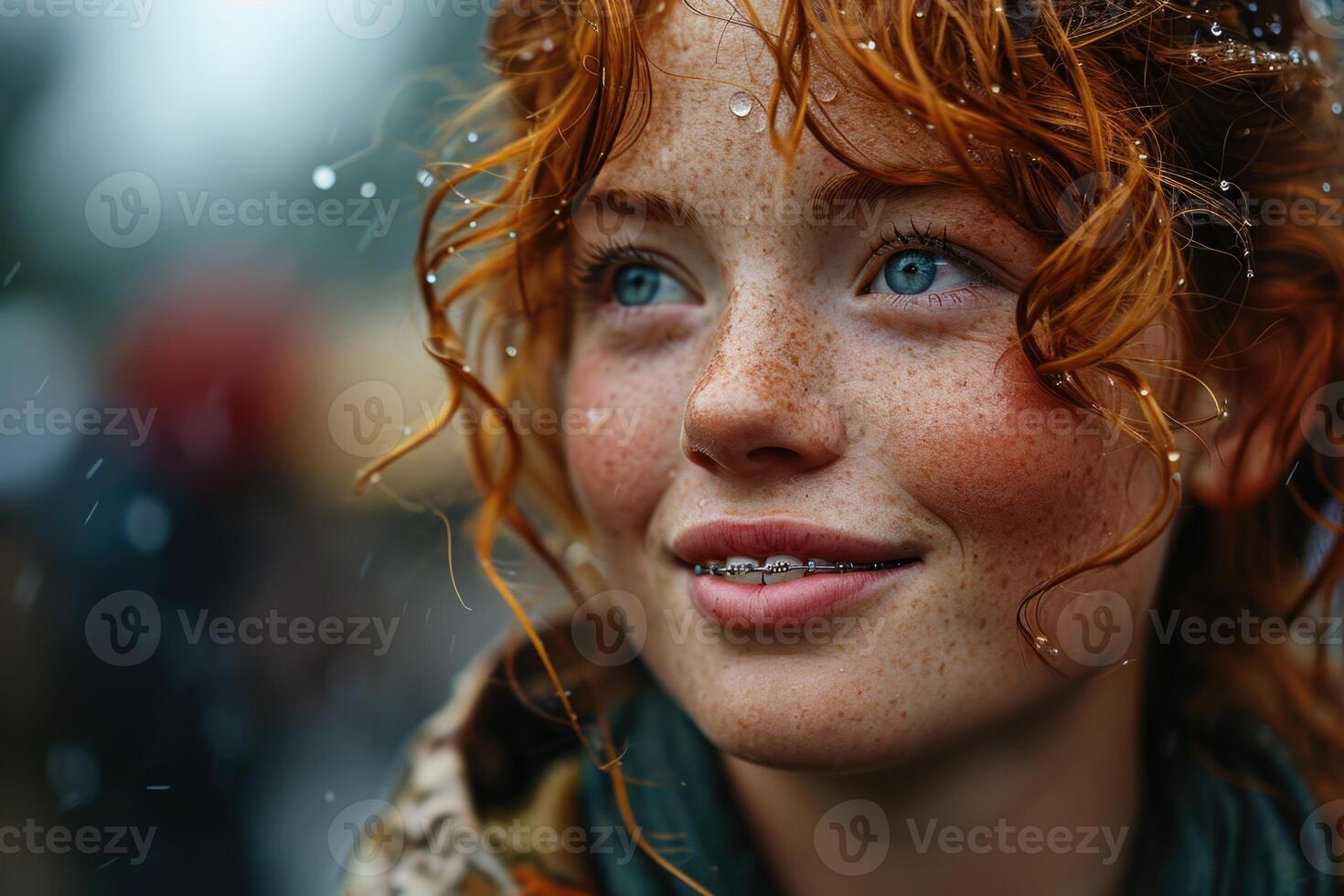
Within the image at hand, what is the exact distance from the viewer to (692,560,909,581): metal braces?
2.82 ft

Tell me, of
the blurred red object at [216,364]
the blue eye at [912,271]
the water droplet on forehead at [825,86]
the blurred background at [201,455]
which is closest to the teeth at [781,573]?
the blue eye at [912,271]

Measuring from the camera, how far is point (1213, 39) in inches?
35.3

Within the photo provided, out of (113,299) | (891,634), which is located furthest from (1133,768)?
(113,299)

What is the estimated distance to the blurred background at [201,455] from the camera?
192 centimetres

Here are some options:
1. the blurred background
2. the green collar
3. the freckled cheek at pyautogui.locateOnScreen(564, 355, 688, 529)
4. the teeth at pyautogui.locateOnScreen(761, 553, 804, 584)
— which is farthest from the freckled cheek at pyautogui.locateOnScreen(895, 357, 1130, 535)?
the blurred background

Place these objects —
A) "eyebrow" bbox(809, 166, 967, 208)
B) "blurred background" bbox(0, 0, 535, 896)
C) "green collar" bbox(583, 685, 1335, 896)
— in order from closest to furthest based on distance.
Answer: "eyebrow" bbox(809, 166, 967, 208) < "green collar" bbox(583, 685, 1335, 896) < "blurred background" bbox(0, 0, 535, 896)

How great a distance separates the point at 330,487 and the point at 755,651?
156cm

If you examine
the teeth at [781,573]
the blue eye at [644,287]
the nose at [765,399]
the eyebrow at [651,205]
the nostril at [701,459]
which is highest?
the eyebrow at [651,205]

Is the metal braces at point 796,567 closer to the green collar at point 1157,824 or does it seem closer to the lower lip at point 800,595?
the lower lip at point 800,595

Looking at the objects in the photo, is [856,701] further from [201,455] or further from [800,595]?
[201,455]

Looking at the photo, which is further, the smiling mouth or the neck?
the neck

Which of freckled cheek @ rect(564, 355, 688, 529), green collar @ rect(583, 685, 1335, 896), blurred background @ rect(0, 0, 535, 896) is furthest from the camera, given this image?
blurred background @ rect(0, 0, 535, 896)

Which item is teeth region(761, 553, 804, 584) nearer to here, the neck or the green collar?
the neck

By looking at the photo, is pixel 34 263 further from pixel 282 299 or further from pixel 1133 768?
pixel 1133 768
